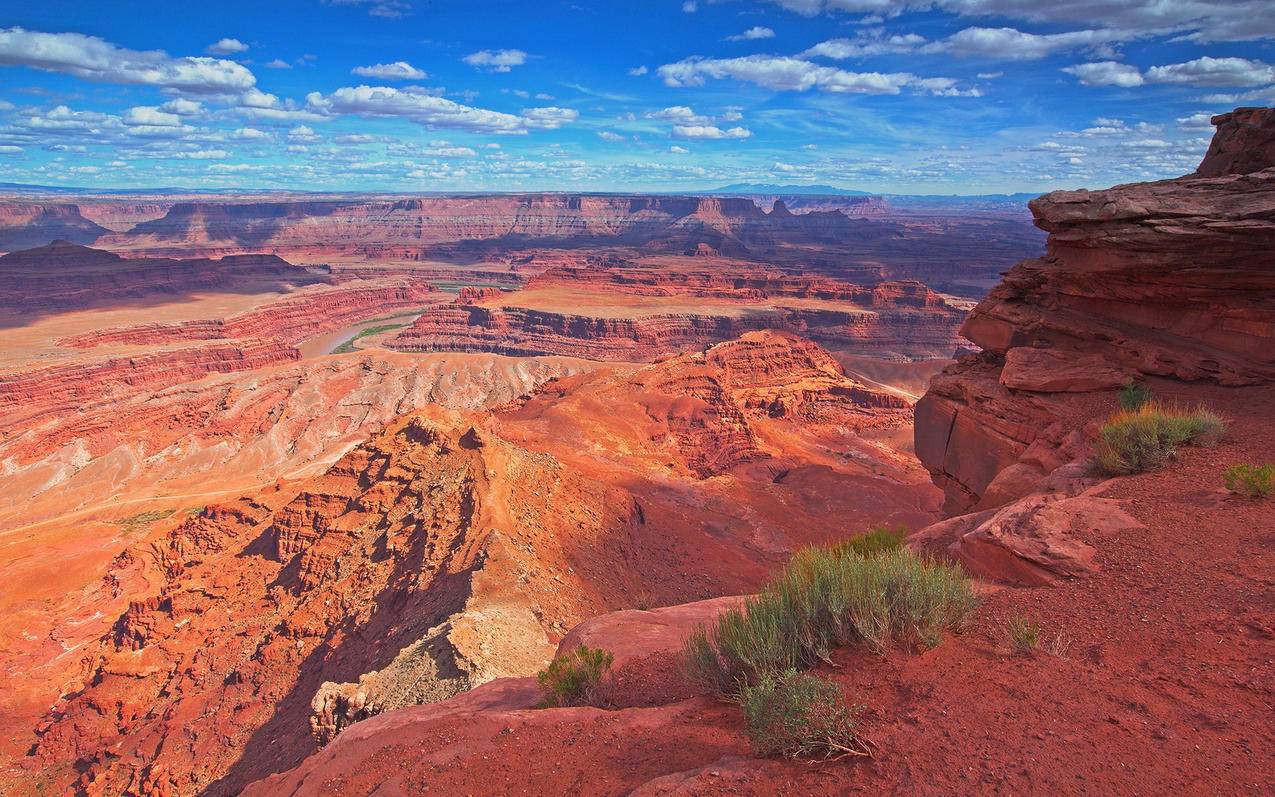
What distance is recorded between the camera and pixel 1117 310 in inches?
516

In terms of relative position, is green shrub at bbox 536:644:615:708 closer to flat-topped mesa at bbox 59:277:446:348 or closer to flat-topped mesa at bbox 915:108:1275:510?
flat-topped mesa at bbox 915:108:1275:510

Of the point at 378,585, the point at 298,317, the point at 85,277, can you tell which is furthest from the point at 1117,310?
the point at 85,277

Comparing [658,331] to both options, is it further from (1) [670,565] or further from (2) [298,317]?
(1) [670,565]

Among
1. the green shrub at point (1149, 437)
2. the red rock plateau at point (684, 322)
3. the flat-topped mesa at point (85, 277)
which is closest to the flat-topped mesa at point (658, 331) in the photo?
the red rock plateau at point (684, 322)

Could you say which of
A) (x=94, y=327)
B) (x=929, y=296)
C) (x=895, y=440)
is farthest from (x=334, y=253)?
(x=895, y=440)

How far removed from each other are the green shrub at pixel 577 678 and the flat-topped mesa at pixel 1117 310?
8.27 meters

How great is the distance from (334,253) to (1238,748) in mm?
192696

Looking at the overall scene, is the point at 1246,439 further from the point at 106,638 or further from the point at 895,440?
the point at 895,440

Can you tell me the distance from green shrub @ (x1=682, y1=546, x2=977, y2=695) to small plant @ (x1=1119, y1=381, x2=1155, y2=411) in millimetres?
8349

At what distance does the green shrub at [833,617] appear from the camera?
18.3 ft

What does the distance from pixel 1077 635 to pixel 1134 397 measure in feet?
27.9

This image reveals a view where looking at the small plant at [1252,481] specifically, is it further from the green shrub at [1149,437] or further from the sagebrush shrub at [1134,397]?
the sagebrush shrub at [1134,397]

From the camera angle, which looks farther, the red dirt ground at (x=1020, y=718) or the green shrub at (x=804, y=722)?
the green shrub at (x=804, y=722)

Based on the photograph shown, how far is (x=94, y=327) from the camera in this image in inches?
2859
